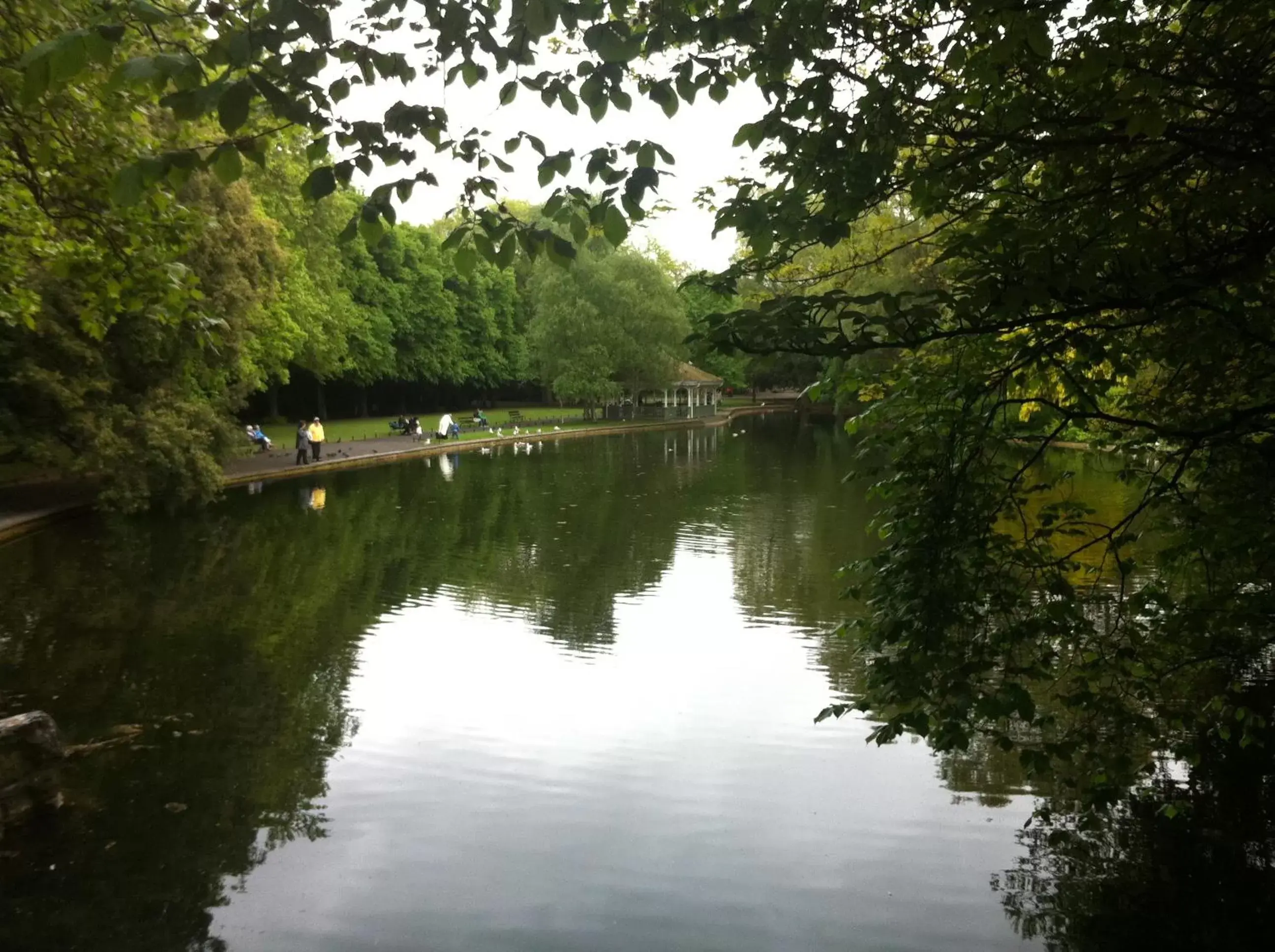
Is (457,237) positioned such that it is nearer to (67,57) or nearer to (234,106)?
(234,106)

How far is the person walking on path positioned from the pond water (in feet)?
40.0

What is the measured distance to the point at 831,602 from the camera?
1273cm

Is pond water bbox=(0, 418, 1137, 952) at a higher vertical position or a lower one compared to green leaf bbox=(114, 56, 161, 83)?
lower

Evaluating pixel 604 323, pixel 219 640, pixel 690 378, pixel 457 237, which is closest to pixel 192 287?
pixel 457 237

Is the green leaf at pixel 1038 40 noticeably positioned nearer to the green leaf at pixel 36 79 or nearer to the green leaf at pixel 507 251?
the green leaf at pixel 507 251

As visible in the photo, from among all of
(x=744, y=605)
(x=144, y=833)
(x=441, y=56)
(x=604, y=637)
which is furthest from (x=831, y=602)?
(x=441, y=56)

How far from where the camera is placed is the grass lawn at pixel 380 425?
3909 cm

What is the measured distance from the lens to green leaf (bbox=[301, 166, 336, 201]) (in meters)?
2.81

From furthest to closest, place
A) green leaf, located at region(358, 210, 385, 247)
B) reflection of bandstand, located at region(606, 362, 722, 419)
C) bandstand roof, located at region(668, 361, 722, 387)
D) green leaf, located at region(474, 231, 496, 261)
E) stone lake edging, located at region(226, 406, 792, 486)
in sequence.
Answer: reflection of bandstand, located at region(606, 362, 722, 419), bandstand roof, located at region(668, 361, 722, 387), stone lake edging, located at region(226, 406, 792, 486), green leaf, located at region(474, 231, 496, 261), green leaf, located at region(358, 210, 385, 247)

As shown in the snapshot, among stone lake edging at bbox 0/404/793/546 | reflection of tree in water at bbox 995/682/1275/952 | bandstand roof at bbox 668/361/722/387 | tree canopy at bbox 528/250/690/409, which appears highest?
tree canopy at bbox 528/250/690/409

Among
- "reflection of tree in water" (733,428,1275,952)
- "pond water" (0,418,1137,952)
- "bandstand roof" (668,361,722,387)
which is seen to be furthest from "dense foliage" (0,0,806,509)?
"reflection of tree in water" (733,428,1275,952)

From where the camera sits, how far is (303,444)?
92.3 ft

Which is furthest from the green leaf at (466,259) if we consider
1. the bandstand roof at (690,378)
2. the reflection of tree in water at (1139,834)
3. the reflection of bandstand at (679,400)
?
the reflection of bandstand at (679,400)

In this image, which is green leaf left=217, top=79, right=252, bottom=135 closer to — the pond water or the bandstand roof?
the pond water
